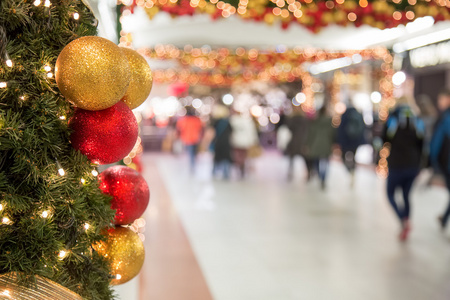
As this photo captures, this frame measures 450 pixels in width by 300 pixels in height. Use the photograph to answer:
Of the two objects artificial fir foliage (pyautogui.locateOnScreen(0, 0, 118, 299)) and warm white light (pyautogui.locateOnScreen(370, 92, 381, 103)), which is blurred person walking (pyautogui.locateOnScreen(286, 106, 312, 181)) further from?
artificial fir foliage (pyautogui.locateOnScreen(0, 0, 118, 299))

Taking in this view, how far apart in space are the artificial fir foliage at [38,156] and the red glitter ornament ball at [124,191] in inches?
7.6

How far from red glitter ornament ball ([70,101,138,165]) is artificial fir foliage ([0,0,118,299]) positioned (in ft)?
0.09

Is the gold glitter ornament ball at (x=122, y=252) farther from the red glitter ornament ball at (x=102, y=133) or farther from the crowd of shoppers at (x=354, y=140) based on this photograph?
the crowd of shoppers at (x=354, y=140)

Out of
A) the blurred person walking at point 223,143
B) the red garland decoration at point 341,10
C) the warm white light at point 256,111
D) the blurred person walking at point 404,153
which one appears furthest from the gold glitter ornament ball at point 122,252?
the warm white light at point 256,111

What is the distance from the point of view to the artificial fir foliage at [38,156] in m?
1.29

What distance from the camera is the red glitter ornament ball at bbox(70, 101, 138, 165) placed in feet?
4.70

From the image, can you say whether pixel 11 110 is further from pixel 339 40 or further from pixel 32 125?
pixel 339 40

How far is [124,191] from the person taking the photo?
1.70 meters

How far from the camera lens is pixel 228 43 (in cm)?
1117

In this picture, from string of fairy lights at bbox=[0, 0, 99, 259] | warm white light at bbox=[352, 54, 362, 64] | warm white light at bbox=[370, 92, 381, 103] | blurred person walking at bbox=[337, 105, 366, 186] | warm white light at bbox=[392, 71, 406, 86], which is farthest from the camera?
warm white light at bbox=[370, 92, 381, 103]

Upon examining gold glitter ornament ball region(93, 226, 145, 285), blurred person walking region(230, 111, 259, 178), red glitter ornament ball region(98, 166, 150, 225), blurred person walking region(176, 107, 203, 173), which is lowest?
blurred person walking region(176, 107, 203, 173)

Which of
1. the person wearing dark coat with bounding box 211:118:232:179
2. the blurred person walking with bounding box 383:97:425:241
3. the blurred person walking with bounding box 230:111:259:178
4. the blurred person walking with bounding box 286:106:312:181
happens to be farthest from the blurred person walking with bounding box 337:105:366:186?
the blurred person walking with bounding box 383:97:425:241

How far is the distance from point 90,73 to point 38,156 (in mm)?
270

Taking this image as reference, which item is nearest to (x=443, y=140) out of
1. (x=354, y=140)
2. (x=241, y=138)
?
(x=354, y=140)
